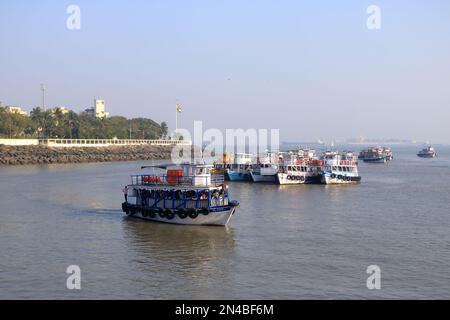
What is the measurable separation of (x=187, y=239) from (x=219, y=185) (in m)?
5.56

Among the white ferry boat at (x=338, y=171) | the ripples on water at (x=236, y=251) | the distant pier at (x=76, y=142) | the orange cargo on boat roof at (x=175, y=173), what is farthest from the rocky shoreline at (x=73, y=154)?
the orange cargo on boat roof at (x=175, y=173)

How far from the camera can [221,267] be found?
28484mm

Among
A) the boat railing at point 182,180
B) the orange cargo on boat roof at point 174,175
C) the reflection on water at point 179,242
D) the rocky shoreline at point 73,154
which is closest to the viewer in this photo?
the reflection on water at point 179,242

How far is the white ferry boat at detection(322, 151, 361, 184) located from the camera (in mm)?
75938

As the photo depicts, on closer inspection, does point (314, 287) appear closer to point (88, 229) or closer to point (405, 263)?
point (405, 263)

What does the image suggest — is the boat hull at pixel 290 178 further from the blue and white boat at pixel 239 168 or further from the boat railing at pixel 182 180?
the boat railing at pixel 182 180

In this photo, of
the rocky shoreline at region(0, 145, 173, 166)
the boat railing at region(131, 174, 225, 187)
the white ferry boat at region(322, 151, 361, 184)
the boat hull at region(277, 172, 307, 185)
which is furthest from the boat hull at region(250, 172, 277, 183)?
the rocky shoreline at region(0, 145, 173, 166)

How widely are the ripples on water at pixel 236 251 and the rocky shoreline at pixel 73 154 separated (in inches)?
2425

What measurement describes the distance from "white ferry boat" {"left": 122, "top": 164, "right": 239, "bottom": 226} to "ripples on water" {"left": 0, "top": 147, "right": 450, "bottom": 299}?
84 cm

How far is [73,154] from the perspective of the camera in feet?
413

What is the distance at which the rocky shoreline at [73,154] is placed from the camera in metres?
113

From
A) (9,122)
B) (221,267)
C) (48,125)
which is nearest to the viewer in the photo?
(221,267)
